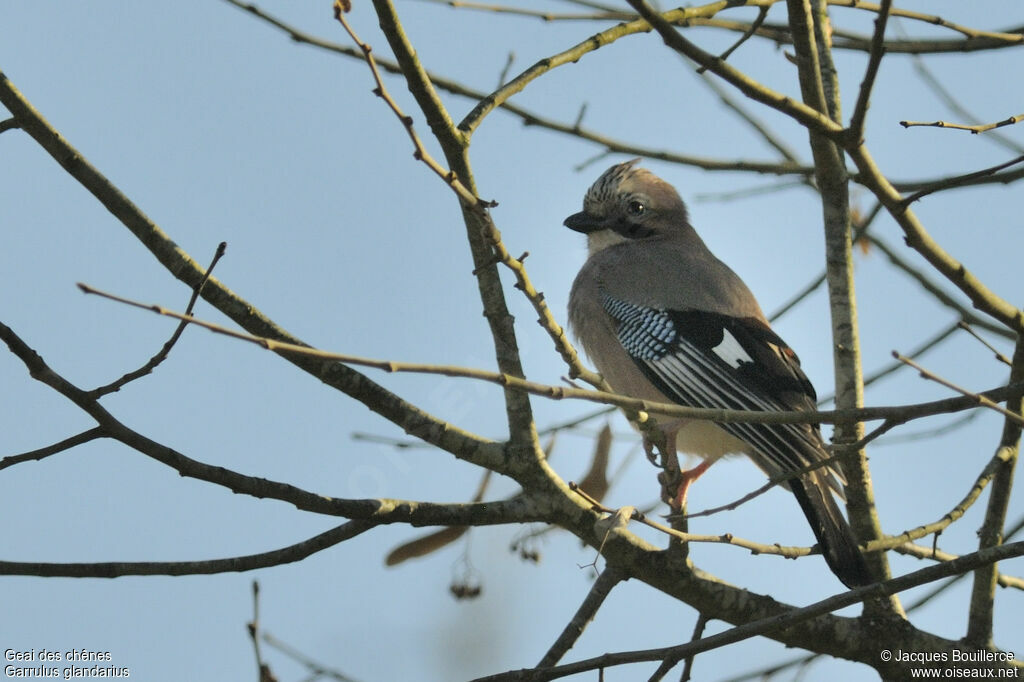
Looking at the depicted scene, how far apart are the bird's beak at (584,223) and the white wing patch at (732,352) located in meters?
1.77

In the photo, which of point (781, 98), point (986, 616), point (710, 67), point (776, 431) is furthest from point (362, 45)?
point (986, 616)

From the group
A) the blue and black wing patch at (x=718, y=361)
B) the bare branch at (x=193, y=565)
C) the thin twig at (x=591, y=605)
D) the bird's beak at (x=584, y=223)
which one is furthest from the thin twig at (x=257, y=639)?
the bird's beak at (x=584, y=223)

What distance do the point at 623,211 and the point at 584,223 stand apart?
1.01 ft

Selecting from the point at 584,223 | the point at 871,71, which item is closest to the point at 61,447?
the point at 871,71

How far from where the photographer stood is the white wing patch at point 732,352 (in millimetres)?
6575

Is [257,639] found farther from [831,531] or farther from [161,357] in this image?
[831,531]

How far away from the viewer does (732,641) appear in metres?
4.06

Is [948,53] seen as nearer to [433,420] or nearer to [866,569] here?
[866,569]

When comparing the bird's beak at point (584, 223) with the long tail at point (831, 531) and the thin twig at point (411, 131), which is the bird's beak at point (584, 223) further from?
the thin twig at point (411, 131)

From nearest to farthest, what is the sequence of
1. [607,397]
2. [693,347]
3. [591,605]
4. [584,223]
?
[607,397] < [591,605] < [693,347] < [584,223]

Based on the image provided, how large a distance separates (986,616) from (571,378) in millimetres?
2564

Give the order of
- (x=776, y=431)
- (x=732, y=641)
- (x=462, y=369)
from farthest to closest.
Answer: (x=776, y=431) < (x=732, y=641) < (x=462, y=369)

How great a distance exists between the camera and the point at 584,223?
8.17m

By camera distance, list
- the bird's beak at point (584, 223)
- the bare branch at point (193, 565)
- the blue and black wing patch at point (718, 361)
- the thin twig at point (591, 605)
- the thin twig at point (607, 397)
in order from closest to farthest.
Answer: the thin twig at point (607, 397)
the bare branch at point (193, 565)
the thin twig at point (591, 605)
the blue and black wing patch at point (718, 361)
the bird's beak at point (584, 223)
